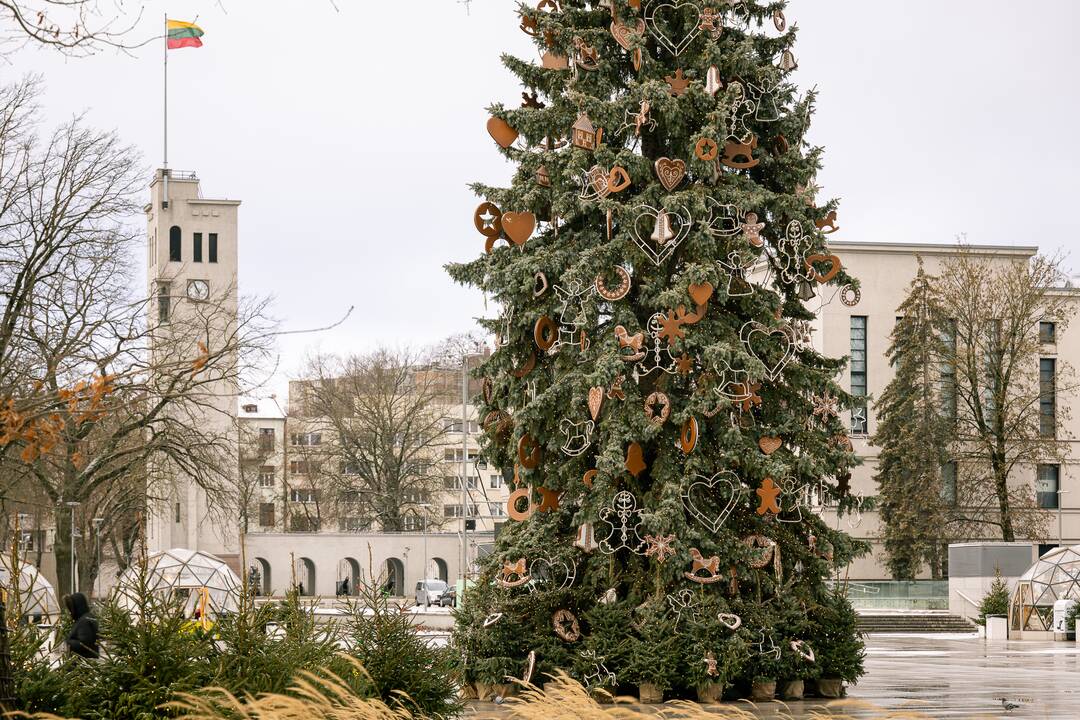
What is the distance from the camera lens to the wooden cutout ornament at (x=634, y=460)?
839 inches

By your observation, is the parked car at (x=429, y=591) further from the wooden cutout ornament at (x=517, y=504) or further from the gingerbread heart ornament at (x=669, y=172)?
the gingerbread heart ornament at (x=669, y=172)

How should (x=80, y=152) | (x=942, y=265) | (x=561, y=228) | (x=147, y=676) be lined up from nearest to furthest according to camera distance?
(x=147, y=676) → (x=561, y=228) → (x=80, y=152) → (x=942, y=265)

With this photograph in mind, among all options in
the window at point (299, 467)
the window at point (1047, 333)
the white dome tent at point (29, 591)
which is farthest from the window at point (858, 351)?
the white dome tent at point (29, 591)

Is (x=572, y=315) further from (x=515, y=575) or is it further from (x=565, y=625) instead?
(x=565, y=625)

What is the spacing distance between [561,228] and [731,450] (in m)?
4.36

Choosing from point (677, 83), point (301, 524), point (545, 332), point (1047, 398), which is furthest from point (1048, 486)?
point (545, 332)

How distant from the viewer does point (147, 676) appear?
433 inches

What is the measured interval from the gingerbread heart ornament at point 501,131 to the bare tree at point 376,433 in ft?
181

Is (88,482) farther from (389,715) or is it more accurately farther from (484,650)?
(389,715)

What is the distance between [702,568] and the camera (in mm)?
21094

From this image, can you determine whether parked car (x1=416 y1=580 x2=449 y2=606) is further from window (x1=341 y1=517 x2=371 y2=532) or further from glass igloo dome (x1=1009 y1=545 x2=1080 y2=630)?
glass igloo dome (x1=1009 y1=545 x2=1080 y2=630)

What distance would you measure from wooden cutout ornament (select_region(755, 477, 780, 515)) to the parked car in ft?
155

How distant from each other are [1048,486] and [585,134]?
187 feet

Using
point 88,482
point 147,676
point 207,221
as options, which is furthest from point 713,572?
point 207,221
